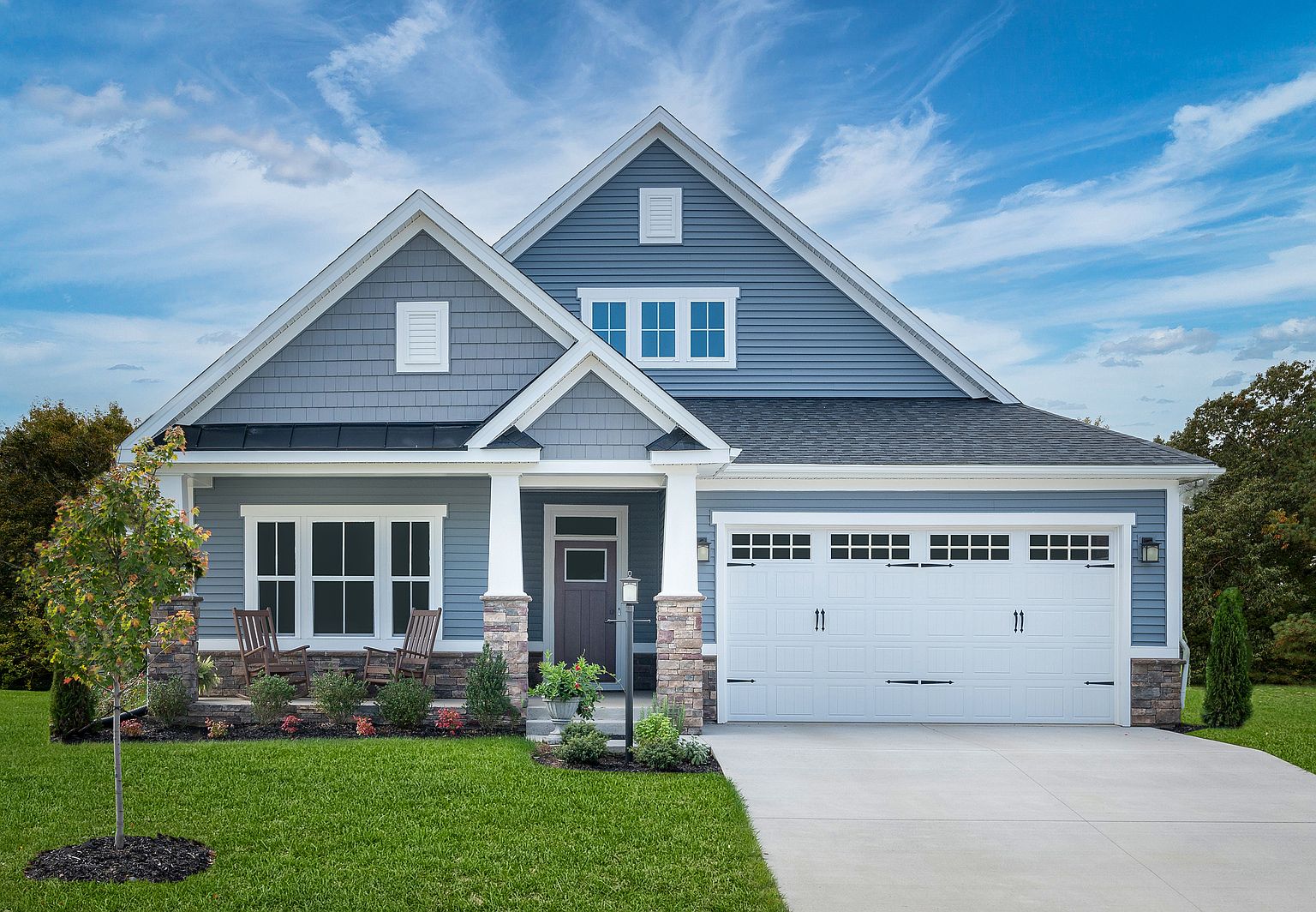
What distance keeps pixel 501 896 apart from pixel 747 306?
33.6ft

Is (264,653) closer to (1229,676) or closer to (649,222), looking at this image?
(649,222)

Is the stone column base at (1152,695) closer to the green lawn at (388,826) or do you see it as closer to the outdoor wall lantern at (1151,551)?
the outdoor wall lantern at (1151,551)

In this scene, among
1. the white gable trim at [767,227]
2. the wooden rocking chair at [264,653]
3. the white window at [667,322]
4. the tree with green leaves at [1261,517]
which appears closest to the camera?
the wooden rocking chair at [264,653]

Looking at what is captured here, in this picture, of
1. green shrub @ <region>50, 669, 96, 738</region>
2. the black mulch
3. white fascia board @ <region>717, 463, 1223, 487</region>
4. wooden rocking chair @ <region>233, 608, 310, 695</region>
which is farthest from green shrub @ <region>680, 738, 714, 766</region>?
green shrub @ <region>50, 669, 96, 738</region>

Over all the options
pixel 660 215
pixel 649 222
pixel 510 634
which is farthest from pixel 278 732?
pixel 660 215

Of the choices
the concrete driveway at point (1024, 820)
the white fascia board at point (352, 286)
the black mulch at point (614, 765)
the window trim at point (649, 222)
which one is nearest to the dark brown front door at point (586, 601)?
the concrete driveway at point (1024, 820)

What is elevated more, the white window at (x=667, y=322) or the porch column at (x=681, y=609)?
the white window at (x=667, y=322)

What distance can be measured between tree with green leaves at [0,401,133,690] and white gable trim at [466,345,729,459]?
1803 cm

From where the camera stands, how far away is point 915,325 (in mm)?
13898

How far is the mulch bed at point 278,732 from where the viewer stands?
993 cm

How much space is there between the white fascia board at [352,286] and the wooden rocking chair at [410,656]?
11.9 feet

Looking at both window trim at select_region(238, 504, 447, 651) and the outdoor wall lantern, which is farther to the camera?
window trim at select_region(238, 504, 447, 651)

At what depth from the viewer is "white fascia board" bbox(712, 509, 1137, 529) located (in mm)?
11602

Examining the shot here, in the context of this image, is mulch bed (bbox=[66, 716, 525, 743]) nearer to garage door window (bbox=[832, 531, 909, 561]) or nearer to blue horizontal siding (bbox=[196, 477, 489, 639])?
blue horizontal siding (bbox=[196, 477, 489, 639])
